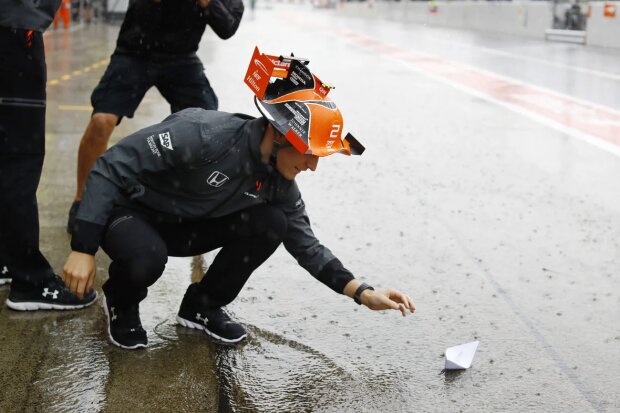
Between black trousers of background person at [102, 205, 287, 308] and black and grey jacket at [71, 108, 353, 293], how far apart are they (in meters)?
0.06

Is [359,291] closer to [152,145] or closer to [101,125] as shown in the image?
[152,145]

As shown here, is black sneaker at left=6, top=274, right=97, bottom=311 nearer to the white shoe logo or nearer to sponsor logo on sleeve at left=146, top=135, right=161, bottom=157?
the white shoe logo

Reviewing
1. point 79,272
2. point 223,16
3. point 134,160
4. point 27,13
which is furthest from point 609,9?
point 79,272

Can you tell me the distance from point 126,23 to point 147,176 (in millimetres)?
1730

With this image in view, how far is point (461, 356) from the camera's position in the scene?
337 cm

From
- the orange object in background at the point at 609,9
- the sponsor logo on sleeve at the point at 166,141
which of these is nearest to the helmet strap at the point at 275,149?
the sponsor logo on sleeve at the point at 166,141

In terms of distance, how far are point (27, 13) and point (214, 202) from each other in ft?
3.48

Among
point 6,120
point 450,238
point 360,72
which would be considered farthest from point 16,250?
point 360,72

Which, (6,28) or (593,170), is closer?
(6,28)

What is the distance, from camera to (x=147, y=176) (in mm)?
3203

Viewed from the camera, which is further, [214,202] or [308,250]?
[308,250]

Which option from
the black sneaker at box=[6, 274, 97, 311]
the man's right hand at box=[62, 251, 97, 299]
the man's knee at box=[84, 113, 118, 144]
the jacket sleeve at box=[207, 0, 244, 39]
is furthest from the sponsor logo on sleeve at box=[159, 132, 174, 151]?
the man's knee at box=[84, 113, 118, 144]

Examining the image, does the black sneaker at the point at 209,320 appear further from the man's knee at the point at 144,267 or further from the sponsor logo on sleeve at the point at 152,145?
the sponsor logo on sleeve at the point at 152,145

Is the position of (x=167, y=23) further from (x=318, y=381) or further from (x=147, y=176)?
(x=318, y=381)
